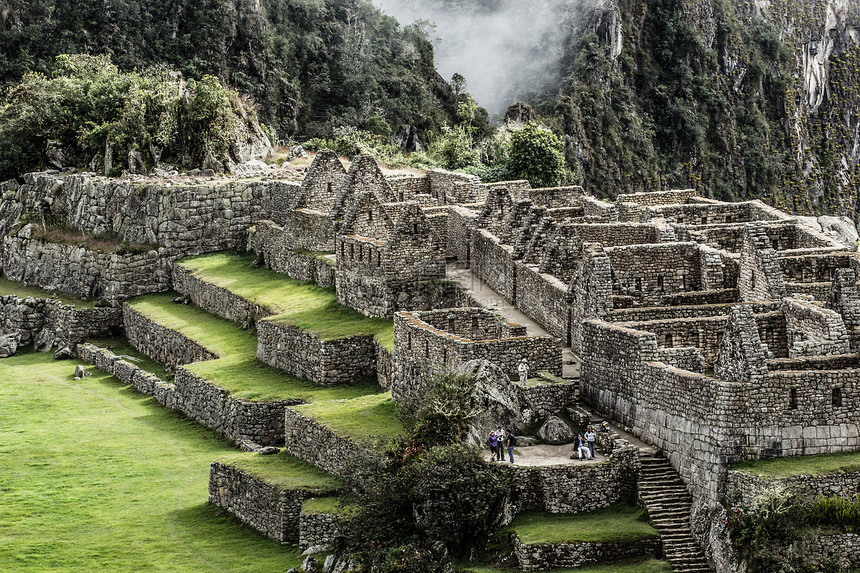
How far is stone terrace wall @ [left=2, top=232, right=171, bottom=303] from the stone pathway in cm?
1455

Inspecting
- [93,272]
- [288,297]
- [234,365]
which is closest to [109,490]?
[234,365]

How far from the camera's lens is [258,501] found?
3984 centimetres

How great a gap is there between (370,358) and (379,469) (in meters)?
10.4

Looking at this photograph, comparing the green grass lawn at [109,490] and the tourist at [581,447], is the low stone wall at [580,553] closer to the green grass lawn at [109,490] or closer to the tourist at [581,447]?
the tourist at [581,447]

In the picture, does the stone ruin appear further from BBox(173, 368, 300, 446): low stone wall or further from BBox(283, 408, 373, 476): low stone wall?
BBox(173, 368, 300, 446): low stone wall

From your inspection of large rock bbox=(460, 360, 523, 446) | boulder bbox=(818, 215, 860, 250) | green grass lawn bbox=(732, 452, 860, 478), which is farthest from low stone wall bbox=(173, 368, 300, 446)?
boulder bbox=(818, 215, 860, 250)

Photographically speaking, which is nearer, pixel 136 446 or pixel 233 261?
pixel 136 446

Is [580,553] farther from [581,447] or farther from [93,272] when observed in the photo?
[93,272]

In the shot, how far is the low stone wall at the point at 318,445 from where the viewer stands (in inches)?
1526

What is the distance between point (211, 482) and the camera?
41.7m

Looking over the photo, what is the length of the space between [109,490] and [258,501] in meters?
4.90

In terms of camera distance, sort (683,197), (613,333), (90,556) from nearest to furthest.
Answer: (613,333) → (90,556) → (683,197)

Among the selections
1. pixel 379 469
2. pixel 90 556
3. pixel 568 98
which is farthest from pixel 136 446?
pixel 568 98

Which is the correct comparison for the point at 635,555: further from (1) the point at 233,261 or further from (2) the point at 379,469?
(1) the point at 233,261
